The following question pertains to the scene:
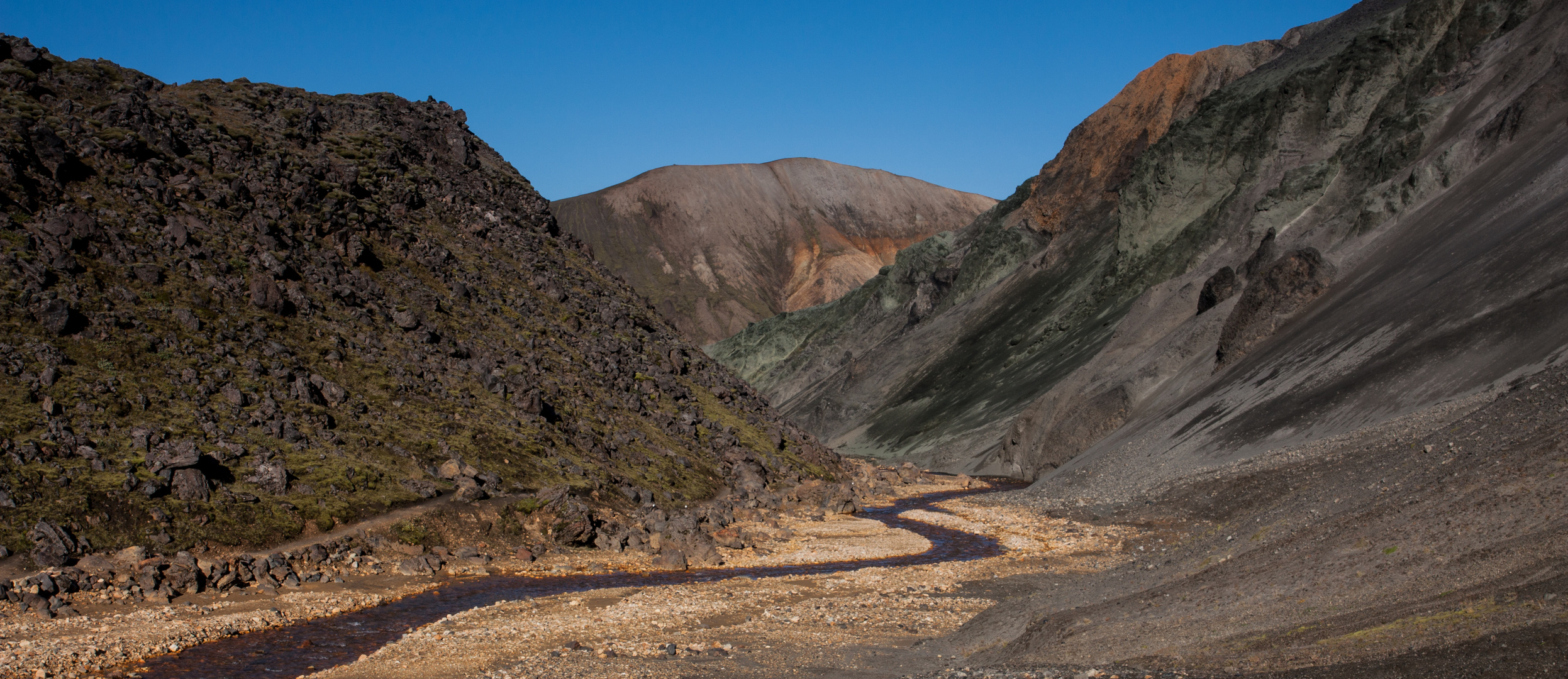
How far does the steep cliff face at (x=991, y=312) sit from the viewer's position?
86062mm

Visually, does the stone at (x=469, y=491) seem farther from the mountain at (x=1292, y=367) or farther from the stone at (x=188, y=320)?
the mountain at (x=1292, y=367)


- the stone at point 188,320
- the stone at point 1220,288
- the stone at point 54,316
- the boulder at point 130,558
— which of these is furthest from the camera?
the stone at point 1220,288

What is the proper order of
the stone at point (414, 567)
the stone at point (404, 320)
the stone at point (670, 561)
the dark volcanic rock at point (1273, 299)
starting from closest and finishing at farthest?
the stone at point (414, 567) → the stone at point (670, 561) → the stone at point (404, 320) → the dark volcanic rock at point (1273, 299)

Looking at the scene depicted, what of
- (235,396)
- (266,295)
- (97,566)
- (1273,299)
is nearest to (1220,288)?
(1273,299)

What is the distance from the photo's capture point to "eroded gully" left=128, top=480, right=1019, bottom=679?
1973 cm

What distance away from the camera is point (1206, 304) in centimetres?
6456

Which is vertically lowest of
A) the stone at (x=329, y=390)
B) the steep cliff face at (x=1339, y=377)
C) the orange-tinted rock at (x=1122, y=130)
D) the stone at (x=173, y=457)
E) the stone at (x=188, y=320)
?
the steep cliff face at (x=1339, y=377)

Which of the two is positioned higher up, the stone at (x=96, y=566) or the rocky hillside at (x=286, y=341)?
the rocky hillside at (x=286, y=341)

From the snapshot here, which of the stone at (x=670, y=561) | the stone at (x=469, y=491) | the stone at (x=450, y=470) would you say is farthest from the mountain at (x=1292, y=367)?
the stone at (x=450, y=470)

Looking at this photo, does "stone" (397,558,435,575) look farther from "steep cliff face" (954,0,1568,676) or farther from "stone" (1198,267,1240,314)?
"stone" (1198,267,1240,314)

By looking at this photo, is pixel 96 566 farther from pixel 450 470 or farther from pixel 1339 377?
pixel 1339 377

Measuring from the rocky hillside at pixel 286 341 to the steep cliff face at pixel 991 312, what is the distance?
102ft

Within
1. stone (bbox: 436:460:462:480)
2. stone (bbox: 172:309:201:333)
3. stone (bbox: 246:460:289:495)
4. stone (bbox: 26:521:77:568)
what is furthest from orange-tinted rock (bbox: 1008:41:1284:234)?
stone (bbox: 26:521:77:568)

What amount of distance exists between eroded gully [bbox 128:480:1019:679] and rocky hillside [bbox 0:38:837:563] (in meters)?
5.56
